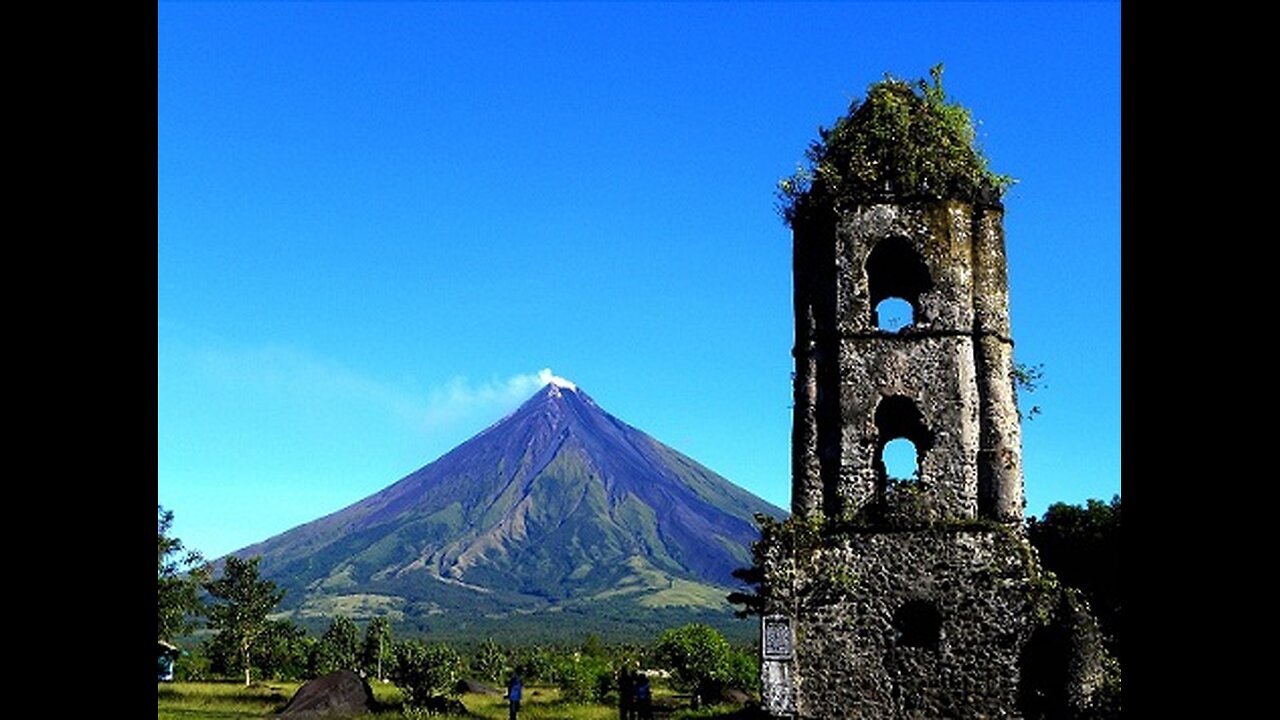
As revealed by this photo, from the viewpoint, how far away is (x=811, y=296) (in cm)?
1588

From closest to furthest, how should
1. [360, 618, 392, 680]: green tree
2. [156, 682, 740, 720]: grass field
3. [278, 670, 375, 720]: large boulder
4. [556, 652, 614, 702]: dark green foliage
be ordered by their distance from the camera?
1. [156, 682, 740, 720]: grass field
2. [278, 670, 375, 720]: large boulder
3. [556, 652, 614, 702]: dark green foliage
4. [360, 618, 392, 680]: green tree

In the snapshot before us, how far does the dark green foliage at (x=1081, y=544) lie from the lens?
1101 inches

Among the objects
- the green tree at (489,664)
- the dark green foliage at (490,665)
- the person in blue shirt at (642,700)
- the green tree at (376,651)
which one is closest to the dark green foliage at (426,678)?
the person in blue shirt at (642,700)

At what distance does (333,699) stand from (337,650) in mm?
28182

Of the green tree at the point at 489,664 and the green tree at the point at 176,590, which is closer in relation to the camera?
the green tree at the point at 176,590

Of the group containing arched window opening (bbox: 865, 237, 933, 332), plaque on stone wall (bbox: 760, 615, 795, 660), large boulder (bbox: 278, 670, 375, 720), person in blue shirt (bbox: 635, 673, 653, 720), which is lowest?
large boulder (bbox: 278, 670, 375, 720)

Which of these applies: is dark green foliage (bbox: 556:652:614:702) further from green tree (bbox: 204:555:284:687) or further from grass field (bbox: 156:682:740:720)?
green tree (bbox: 204:555:284:687)

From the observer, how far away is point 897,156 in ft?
52.1

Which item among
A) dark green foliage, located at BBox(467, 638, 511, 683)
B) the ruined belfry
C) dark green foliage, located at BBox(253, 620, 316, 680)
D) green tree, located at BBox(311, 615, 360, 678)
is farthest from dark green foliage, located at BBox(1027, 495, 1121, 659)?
dark green foliage, located at BBox(253, 620, 316, 680)

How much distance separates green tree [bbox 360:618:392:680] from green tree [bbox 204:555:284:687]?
4.90 meters

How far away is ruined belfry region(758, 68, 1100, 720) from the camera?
46.2 feet

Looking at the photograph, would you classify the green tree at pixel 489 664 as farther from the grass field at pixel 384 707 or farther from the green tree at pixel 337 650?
the grass field at pixel 384 707

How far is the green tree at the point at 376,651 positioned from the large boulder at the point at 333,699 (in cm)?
2562
